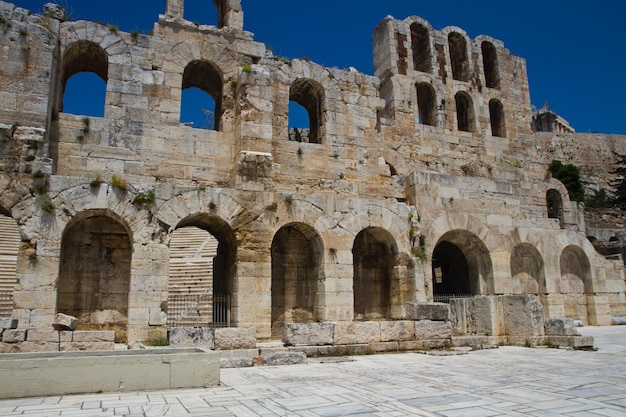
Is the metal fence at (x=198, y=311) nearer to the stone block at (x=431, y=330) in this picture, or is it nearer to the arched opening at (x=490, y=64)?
the stone block at (x=431, y=330)

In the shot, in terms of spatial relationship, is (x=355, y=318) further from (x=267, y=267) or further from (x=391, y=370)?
(x=391, y=370)

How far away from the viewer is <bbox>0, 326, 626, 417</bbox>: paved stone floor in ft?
18.5

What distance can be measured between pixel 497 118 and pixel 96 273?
20711 millimetres

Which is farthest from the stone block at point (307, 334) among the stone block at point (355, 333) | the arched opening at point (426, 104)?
the arched opening at point (426, 104)

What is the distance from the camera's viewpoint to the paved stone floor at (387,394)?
18.5ft

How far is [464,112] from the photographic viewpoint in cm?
2566

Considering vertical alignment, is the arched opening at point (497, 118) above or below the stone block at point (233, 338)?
above

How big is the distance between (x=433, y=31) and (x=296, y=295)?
634 inches

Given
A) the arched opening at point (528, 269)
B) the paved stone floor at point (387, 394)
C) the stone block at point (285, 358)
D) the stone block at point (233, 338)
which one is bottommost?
the paved stone floor at point (387, 394)

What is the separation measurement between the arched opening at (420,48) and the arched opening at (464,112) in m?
2.20

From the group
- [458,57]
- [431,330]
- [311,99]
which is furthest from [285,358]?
[458,57]

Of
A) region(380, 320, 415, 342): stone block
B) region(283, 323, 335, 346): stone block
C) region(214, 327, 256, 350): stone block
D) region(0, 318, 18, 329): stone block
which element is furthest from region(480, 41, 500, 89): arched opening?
region(0, 318, 18, 329): stone block

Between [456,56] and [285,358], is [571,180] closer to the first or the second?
[456,56]

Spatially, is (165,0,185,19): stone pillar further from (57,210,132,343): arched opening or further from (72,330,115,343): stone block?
(72,330,115,343): stone block
